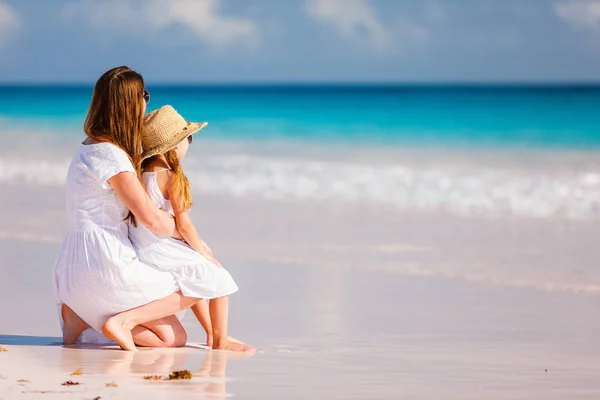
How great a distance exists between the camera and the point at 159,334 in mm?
3967

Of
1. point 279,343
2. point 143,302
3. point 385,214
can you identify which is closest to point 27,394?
point 143,302

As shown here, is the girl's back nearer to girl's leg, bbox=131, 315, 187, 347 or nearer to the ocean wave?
girl's leg, bbox=131, 315, 187, 347

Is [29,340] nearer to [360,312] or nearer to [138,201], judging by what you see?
[138,201]

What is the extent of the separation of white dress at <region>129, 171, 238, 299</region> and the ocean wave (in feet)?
16.9

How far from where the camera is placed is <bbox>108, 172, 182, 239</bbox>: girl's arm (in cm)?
374

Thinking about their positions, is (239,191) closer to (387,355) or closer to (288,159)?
(288,159)

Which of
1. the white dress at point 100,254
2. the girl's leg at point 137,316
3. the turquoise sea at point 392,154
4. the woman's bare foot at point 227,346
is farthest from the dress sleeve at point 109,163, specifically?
the turquoise sea at point 392,154

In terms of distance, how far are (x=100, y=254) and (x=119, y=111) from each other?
56 cm

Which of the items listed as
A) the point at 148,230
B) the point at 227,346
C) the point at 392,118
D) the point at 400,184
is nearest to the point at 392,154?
the point at 400,184

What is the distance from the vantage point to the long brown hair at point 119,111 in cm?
375

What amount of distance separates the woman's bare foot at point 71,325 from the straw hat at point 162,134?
0.71 metres

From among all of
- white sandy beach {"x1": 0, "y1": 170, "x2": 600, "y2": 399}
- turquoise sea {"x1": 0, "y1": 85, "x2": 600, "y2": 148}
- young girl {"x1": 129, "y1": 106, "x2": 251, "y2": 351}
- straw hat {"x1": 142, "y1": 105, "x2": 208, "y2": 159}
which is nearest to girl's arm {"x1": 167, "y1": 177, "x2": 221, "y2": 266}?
young girl {"x1": 129, "y1": 106, "x2": 251, "y2": 351}

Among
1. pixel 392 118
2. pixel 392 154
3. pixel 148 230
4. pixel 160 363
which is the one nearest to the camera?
pixel 160 363

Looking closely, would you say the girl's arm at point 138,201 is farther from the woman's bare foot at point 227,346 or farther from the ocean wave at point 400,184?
the ocean wave at point 400,184
